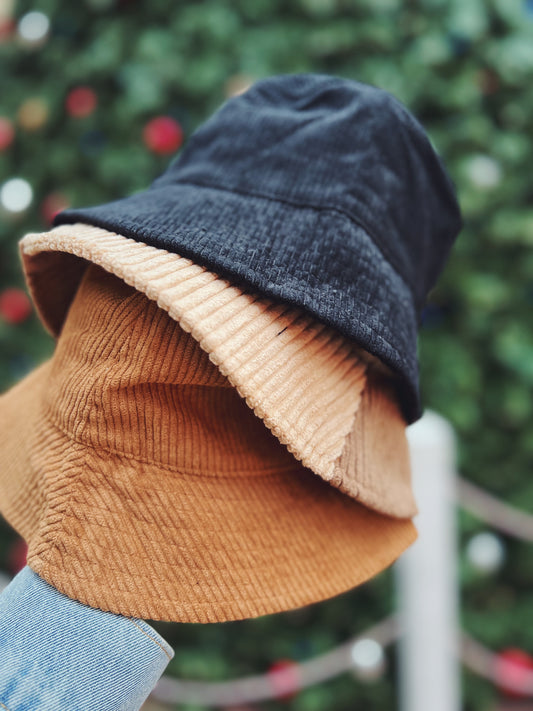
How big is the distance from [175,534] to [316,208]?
0.22m

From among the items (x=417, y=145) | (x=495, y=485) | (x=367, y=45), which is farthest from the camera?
(x=495, y=485)

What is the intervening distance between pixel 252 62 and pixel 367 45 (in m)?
0.20

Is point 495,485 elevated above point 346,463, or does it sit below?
below

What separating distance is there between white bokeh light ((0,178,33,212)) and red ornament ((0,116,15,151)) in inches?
2.7

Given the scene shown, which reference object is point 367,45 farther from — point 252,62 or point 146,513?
point 146,513

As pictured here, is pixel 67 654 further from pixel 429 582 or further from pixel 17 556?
pixel 17 556

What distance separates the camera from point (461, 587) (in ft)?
3.63

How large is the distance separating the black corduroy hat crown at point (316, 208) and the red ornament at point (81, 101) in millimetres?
718

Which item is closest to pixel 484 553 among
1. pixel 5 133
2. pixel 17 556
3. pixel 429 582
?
pixel 429 582

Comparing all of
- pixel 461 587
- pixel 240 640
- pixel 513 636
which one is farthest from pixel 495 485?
pixel 240 640

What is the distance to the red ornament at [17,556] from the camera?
1135 mm

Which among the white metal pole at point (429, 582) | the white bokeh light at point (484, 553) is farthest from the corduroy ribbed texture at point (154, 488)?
the white bokeh light at point (484, 553)

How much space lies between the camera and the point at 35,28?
3.43ft

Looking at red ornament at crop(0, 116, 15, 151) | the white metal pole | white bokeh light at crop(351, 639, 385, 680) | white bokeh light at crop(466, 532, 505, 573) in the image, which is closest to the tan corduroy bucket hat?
the white metal pole
